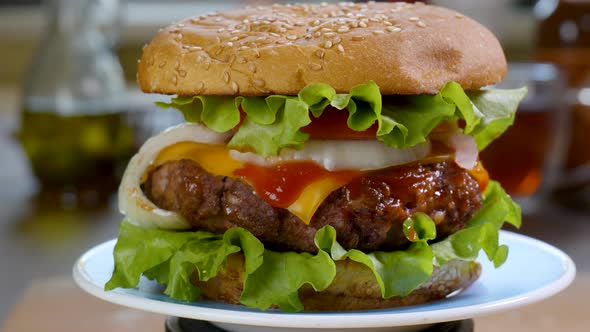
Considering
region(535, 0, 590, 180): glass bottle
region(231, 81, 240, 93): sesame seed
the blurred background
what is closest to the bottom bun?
region(231, 81, 240, 93): sesame seed

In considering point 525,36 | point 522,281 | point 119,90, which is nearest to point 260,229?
point 522,281

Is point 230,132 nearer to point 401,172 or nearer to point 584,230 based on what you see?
point 401,172

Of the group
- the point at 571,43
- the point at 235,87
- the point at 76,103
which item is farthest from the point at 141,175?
the point at 571,43

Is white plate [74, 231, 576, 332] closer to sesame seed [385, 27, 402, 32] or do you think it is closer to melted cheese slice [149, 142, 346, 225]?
melted cheese slice [149, 142, 346, 225]

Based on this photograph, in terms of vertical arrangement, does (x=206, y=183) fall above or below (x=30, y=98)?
above

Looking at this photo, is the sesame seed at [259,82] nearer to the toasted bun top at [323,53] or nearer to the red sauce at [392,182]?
the toasted bun top at [323,53]

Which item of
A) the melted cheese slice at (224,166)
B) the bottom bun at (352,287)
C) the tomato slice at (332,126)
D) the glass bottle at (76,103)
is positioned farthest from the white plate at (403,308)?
the glass bottle at (76,103)

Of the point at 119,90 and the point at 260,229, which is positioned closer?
the point at 260,229
